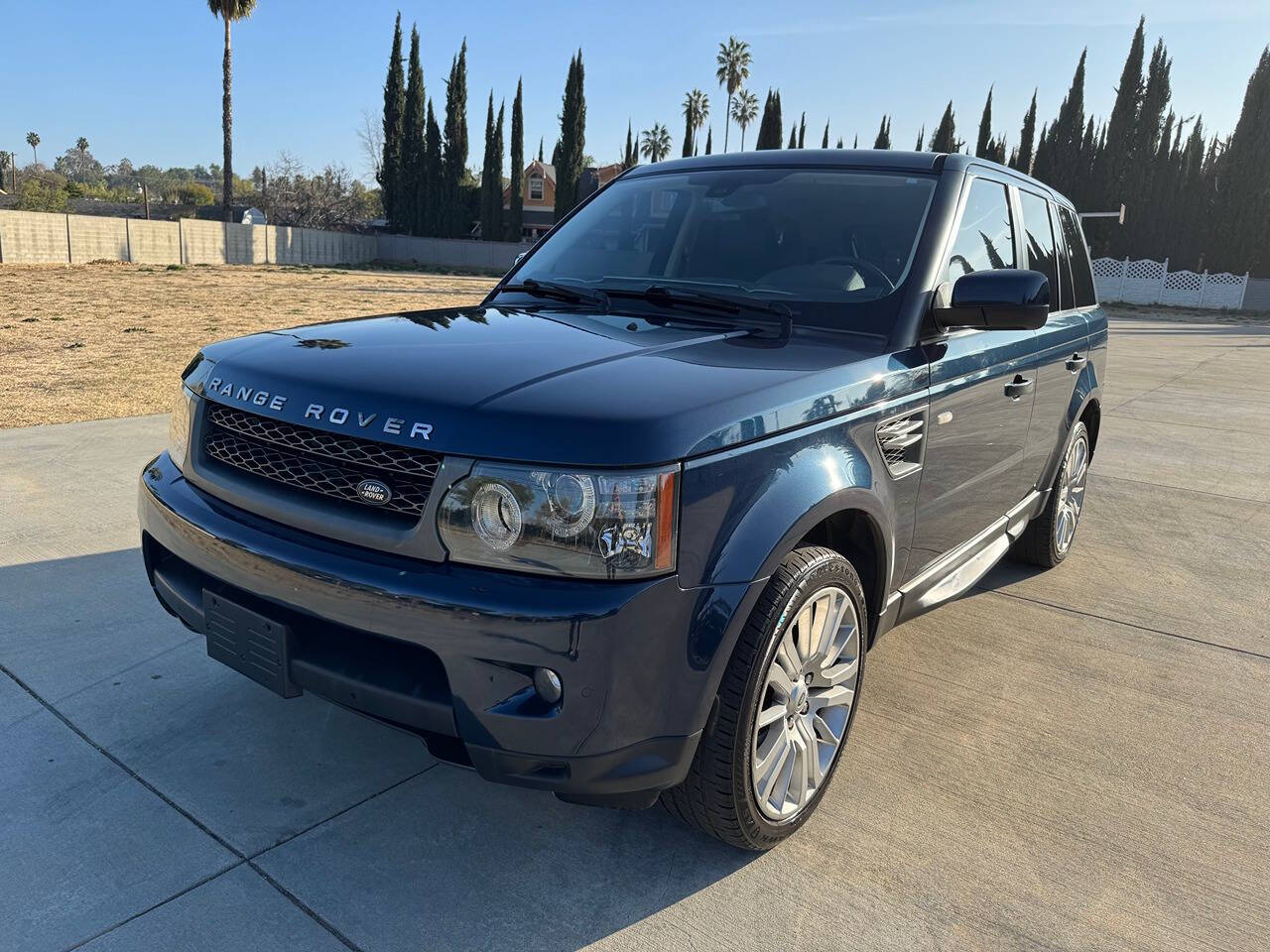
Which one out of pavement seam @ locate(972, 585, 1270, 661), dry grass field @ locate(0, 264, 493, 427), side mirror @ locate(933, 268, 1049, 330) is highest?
side mirror @ locate(933, 268, 1049, 330)

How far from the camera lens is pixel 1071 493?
4977 millimetres

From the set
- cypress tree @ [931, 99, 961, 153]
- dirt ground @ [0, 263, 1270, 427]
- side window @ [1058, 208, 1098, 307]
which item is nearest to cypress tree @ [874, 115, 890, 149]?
cypress tree @ [931, 99, 961, 153]

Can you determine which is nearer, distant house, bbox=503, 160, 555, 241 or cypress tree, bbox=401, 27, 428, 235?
cypress tree, bbox=401, 27, 428, 235

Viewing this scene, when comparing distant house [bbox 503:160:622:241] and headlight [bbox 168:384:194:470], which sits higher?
distant house [bbox 503:160:622:241]

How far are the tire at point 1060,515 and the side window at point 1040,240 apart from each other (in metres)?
0.79

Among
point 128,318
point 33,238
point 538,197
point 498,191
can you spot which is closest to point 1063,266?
point 128,318

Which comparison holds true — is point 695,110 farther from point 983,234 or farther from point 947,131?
point 983,234

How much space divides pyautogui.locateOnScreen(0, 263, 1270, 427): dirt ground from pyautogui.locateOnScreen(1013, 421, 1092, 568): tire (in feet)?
22.3

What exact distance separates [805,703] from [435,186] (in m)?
57.9

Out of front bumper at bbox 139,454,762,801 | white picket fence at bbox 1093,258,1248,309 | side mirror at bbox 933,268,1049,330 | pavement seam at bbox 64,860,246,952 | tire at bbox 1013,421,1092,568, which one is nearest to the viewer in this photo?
front bumper at bbox 139,454,762,801

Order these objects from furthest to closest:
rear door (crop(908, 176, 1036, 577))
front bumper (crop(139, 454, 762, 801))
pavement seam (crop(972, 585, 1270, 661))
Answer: pavement seam (crop(972, 585, 1270, 661)) → rear door (crop(908, 176, 1036, 577)) → front bumper (crop(139, 454, 762, 801))

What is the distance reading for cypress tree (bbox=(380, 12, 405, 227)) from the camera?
55500 mm

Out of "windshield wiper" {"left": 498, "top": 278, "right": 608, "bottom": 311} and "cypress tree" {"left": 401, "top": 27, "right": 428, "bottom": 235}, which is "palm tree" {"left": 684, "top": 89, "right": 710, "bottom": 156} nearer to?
"cypress tree" {"left": 401, "top": 27, "right": 428, "bottom": 235}

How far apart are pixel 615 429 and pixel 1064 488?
3.63 m
